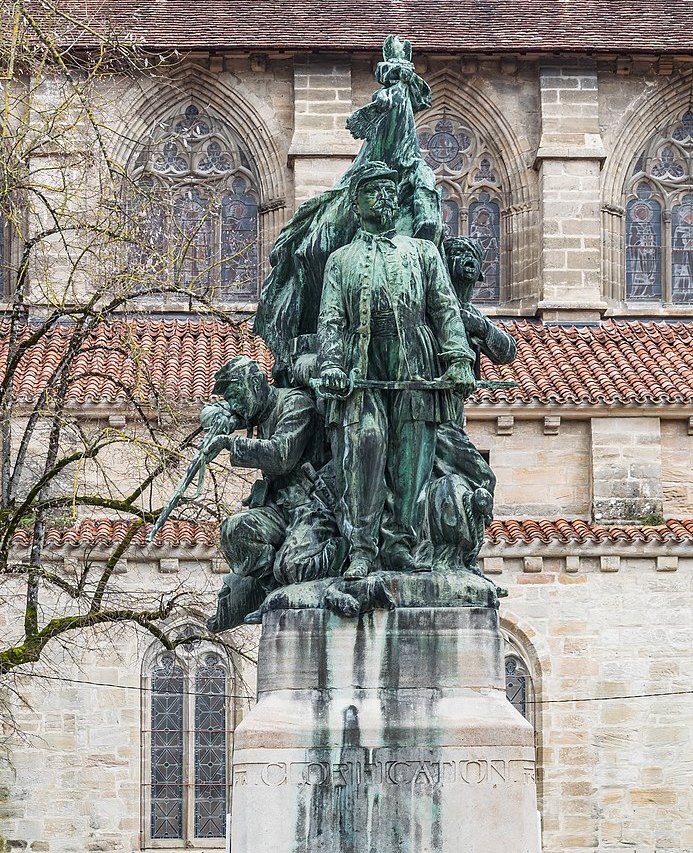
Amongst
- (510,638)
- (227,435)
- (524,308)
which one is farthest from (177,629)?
(227,435)

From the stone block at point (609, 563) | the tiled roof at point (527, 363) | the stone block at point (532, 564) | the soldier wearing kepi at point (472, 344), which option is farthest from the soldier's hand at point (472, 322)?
the stone block at point (609, 563)

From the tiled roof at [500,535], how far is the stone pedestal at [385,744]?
16.2 m

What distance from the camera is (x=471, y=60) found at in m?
32.2

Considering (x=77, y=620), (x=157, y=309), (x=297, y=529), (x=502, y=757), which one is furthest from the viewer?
(x=157, y=309)

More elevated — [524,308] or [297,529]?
[524,308]

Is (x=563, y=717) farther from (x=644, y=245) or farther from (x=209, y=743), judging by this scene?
(x=644, y=245)

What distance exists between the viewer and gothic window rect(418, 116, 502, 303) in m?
33.0

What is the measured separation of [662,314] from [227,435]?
912 inches

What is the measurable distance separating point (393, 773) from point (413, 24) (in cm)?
2401

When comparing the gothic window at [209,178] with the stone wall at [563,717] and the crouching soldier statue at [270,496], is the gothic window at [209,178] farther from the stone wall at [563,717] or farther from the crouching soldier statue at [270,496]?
the crouching soldier statue at [270,496]

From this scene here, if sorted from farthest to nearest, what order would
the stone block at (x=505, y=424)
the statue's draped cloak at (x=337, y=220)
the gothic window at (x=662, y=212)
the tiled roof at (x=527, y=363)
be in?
the gothic window at (x=662, y=212)
the stone block at (x=505, y=424)
the tiled roof at (x=527, y=363)
the statue's draped cloak at (x=337, y=220)

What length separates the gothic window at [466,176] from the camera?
33031mm

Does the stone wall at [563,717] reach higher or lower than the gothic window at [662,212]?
lower

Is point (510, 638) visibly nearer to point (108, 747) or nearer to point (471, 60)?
point (108, 747)
